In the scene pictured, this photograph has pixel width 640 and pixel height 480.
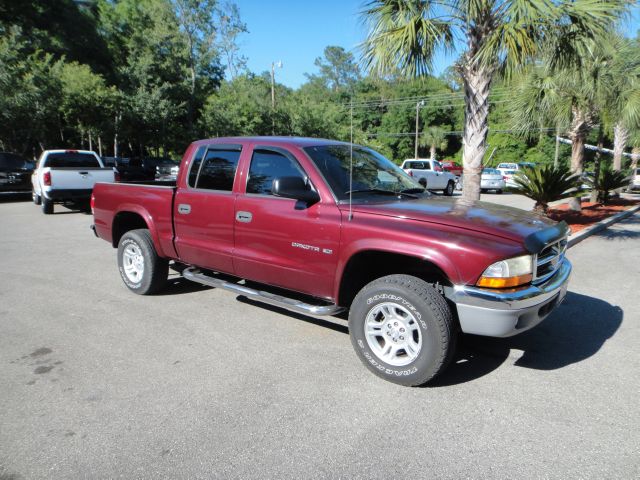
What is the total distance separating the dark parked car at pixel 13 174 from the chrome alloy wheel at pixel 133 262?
44.3 feet

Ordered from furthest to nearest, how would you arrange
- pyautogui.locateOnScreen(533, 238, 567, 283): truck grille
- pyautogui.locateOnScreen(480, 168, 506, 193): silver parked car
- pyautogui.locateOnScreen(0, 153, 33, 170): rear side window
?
pyautogui.locateOnScreen(480, 168, 506, 193): silver parked car, pyautogui.locateOnScreen(0, 153, 33, 170): rear side window, pyautogui.locateOnScreen(533, 238, 567, 283): truck grille

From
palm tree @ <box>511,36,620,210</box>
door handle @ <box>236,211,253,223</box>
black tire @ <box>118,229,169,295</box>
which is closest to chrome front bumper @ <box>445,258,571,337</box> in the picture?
door handle @ <box>236,211,253,223</box>

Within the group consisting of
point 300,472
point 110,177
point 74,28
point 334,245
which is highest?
point 74,28

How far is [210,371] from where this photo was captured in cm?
372

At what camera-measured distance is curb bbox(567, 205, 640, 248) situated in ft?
29.5

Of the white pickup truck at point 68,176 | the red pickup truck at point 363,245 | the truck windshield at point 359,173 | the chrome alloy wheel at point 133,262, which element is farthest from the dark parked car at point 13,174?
the truck windshield at point 359,173

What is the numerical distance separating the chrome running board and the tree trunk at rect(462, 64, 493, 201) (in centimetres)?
470

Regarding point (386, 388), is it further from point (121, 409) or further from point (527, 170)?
point (527, 170)

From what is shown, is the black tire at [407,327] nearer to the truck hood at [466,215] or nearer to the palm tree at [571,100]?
the truck hood at [466,215]

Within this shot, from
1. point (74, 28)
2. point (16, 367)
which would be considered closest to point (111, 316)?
point (16, 367)

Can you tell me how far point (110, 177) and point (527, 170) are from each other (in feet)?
35.5

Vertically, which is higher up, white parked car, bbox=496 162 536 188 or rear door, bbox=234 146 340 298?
white parked car, bbox=496 162 536 188

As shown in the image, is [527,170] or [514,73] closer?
[514,73]

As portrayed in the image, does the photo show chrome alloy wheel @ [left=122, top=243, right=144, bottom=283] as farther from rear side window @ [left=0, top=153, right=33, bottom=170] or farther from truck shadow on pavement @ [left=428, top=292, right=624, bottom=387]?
rear side window @ [left=0, top=153, right=33, bottom=170]
